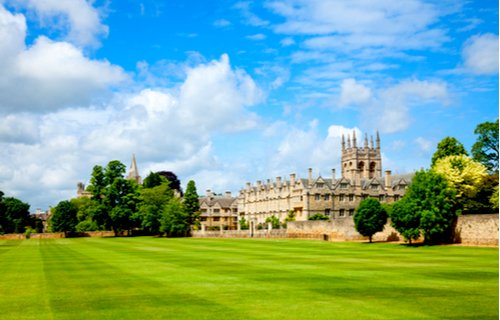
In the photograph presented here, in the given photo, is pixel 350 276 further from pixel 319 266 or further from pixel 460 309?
pixel 460 309

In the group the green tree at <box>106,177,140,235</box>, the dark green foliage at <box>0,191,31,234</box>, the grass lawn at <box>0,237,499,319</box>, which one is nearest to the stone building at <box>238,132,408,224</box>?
the green tree at <box>106,177,140,235</box>

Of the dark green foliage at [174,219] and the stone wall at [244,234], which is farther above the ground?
the dark green foliage at [174,219]

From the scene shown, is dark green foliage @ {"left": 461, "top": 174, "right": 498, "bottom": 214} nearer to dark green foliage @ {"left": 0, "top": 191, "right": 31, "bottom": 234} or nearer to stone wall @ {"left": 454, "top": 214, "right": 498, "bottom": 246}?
stone wall @ {"left": 454, "top": 214, "right": 498, "bottom": 246}

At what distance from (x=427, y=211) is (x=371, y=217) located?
35.7 ft

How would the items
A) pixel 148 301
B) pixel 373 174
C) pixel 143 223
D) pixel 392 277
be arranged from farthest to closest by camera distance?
pixel 373 174, pixel 143 223, pixel 392 277, pixel 148 301

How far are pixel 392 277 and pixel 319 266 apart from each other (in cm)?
590

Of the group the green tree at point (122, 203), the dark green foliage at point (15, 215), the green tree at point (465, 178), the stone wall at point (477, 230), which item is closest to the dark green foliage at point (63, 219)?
the green tree at point (122, 203)

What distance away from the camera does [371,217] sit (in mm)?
59688

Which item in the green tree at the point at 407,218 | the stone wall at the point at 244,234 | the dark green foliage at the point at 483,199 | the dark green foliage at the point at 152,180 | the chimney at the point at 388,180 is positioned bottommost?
the stone wall at the point at 244,234

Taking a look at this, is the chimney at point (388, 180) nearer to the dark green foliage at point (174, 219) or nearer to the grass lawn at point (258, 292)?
the dark green foliage at point (174, 219)

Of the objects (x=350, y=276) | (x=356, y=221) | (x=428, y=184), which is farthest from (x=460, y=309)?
(x=356, y=221)

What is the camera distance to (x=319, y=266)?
26562 millimetres

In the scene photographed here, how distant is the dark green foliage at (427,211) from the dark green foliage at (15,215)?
107 meters

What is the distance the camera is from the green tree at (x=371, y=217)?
59656 millimetres
